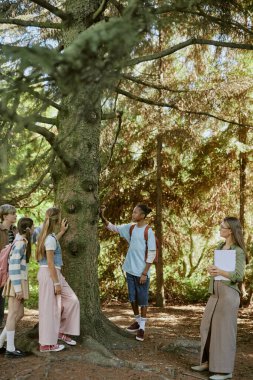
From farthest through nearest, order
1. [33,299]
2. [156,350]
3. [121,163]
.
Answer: [33,299], [121,163], [156,350]

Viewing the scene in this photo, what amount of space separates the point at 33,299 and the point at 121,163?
4.82 m

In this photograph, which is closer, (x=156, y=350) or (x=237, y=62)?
(x=156, y=350)

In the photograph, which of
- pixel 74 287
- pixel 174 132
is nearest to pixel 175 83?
pixel 174 132

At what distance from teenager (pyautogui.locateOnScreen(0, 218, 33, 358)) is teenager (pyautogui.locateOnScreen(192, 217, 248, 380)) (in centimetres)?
218

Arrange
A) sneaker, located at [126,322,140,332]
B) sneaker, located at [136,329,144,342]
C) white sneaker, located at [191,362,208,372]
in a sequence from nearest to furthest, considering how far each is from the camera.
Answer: white sneaker, located at [191,362,208,372] < sneaker, located at [136,329,144,342] < sneaker, located at [126,322,140,332]

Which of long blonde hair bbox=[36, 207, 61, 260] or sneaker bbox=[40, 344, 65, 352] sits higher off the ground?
long blonde hair bbox=[36, 207, 61, 260]

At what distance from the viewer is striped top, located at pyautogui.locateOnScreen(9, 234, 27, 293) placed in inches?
221

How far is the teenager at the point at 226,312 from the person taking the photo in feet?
17.9

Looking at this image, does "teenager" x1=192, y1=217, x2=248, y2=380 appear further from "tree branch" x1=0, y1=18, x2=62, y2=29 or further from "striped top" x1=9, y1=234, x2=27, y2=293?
"tree branch" x1=0, y1=18, x2=62, y2=29

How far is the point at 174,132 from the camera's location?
11.1 meters

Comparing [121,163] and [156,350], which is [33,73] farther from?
[121,163]

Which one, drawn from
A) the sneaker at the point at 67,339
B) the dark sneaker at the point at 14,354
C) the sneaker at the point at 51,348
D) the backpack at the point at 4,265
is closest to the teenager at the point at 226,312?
the sneaker at the point at 67,339

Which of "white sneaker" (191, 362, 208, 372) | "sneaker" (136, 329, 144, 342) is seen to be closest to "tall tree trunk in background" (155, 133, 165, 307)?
"sneaker" (136, 329, 144, 342)

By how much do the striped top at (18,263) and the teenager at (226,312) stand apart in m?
2.18
